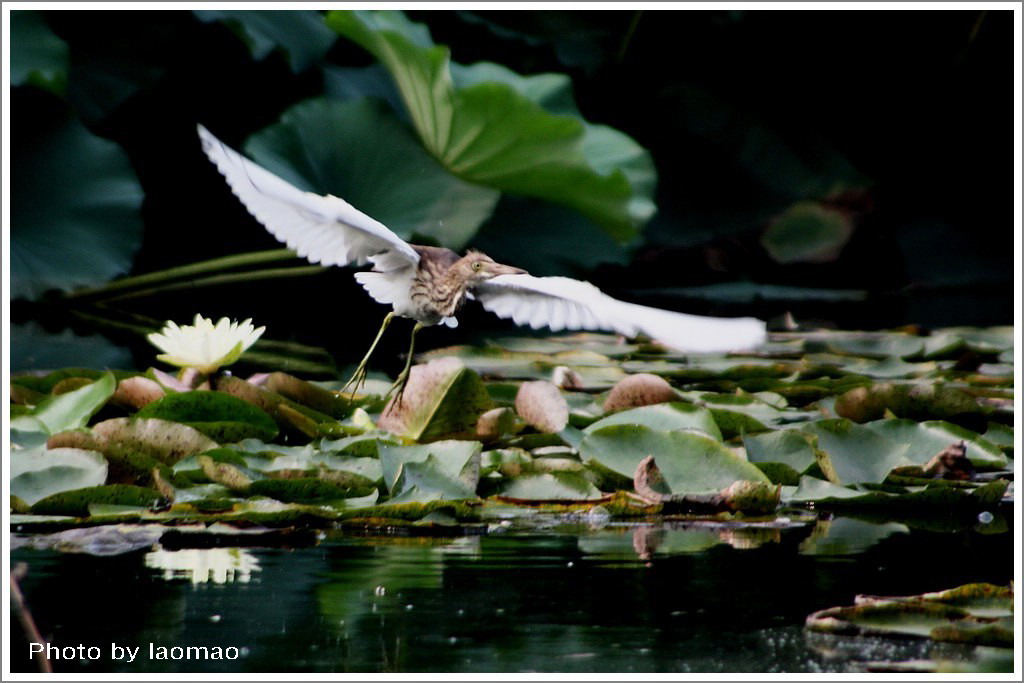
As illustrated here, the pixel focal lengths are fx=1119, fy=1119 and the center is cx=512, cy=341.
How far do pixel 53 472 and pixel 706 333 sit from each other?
3.79 ft

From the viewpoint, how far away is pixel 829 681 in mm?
1327

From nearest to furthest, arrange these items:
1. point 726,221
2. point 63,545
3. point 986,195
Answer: point 63,545 → point 726,221 → point 986,195

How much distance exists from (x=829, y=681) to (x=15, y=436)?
1.69 m

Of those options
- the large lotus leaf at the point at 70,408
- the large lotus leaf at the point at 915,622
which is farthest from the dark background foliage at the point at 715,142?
the large lotus leaf at the point at 915,622

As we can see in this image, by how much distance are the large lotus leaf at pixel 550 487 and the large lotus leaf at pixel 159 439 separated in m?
0.57

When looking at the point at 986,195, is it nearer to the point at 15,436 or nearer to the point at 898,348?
the point at 898,348

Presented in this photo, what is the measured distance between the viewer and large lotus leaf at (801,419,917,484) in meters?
2.19

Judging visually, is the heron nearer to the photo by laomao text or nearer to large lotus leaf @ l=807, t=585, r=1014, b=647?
large lotus leaf @ l=807, t=585, r=1014, b=647

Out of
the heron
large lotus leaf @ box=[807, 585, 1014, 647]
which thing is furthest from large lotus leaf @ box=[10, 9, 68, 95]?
large lotus leaf @ box=[807, 585, 1014, 647]

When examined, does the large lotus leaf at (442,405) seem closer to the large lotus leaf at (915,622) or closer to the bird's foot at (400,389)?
the bird's foot at (400,389)

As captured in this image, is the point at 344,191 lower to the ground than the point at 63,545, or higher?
higher

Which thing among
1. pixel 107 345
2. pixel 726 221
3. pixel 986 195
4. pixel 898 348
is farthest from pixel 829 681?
pixel 986 195

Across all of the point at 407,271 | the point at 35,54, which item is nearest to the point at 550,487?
the point at 407,271

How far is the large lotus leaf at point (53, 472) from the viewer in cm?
193
